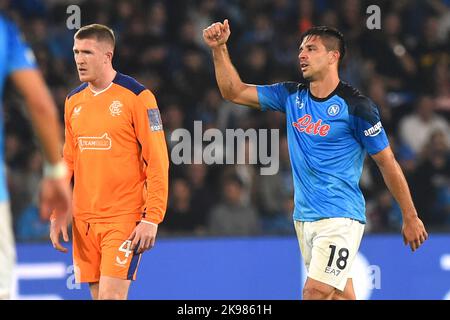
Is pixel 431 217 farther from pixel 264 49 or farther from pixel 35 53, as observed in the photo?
pixel 35 53

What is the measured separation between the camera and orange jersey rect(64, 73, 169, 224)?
6.23 metres

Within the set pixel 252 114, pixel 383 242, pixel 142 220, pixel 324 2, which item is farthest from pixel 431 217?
pixel 142 220

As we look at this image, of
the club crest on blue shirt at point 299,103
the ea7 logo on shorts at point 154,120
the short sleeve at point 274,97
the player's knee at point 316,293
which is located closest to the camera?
the ea7 logo on shorts at point 154,120

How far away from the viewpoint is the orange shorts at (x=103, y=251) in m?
6.13

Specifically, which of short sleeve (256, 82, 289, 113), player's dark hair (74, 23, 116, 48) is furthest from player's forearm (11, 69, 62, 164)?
short sleeve (256, 82, 289, 113)

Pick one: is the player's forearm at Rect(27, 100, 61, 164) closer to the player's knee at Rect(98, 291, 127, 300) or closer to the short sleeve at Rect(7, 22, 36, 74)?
the short sleeve at Rect(7, 22, 36, 74)

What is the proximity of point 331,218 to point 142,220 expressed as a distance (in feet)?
3.99

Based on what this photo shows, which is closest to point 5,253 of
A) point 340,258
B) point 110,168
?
point 110,168

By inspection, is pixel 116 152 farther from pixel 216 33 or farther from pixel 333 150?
pixel 333 150

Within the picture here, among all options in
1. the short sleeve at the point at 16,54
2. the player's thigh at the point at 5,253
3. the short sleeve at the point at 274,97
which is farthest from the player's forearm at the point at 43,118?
the short sleeve at the point at 274,97

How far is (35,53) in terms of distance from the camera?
1127 centimetres

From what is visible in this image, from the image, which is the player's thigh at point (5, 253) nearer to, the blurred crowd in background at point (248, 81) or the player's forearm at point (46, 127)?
the player's forearm at point (46, 127)

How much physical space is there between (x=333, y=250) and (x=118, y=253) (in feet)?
4.44

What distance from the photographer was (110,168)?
20.5ft
